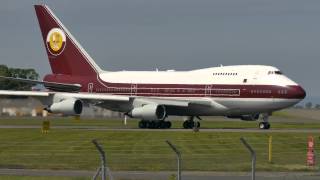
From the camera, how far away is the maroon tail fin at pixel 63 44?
7638 centimetres

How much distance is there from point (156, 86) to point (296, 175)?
39209 millimetres

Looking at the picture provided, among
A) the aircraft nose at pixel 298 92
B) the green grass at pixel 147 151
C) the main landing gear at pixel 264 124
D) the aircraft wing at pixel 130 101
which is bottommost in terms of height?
the green grass at pixel 147 151

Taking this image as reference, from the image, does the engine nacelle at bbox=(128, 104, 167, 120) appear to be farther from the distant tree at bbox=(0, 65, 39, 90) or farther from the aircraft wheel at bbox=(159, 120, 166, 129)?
the distant tree at bbox=(0, 65, 39, 90)

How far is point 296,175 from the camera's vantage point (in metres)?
31.1

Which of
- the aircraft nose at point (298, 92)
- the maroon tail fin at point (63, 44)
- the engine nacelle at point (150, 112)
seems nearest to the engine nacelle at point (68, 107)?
the engine nacelle at point (150, 112)

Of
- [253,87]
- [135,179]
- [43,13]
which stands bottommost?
[135,179]

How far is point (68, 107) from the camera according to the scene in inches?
2628

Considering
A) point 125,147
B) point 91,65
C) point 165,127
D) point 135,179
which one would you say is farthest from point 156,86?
point 135,179

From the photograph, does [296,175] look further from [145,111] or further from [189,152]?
[145,111]

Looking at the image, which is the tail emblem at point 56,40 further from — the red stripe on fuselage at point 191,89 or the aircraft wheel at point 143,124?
the aircraft wheel at point 143,124

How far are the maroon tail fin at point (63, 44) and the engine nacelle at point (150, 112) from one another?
1055cm

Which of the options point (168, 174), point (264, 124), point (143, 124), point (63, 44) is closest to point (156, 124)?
point (143, 124)

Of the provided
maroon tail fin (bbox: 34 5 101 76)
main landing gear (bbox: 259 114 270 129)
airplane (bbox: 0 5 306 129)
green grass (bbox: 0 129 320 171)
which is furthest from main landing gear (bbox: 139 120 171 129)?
green grass (bbox: 0 129 320 171)

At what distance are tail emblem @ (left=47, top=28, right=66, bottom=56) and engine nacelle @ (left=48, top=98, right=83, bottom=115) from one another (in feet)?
34.1
